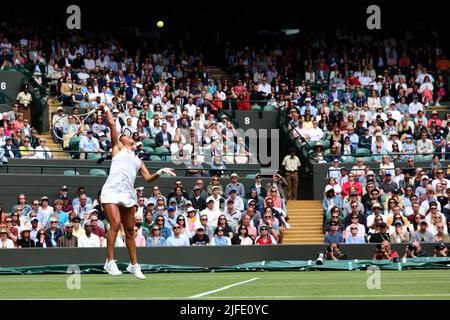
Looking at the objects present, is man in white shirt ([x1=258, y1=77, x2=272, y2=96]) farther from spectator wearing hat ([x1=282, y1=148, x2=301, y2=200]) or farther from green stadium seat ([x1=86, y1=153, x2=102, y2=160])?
green stadium seat ([x1=86, y1=153, x2=102, y2=160])

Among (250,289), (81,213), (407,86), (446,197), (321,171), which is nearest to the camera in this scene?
(250,289)

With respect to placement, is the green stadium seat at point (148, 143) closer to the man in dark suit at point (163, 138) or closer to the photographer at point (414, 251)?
→ the man in dark suit at point (163, 138)

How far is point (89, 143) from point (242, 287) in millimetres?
13045

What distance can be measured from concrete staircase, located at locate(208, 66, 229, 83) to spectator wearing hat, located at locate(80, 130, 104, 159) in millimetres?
8716

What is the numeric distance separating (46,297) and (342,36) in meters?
25.9

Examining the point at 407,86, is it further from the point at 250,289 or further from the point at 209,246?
the point at 250,289

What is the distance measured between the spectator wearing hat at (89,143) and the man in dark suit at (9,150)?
63.1 inches

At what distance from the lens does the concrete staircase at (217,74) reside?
34.2 meters

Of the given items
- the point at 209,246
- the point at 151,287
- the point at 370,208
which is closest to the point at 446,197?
the point at 370,208

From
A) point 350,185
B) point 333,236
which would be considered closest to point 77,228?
point 333,236

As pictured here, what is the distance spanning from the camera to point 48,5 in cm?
3547

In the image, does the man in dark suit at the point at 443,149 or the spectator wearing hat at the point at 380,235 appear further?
the man in dark suit at the point at 443,149

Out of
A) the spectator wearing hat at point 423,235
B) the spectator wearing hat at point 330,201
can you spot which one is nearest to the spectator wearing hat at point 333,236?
the spectator wearing hat at point 423,235

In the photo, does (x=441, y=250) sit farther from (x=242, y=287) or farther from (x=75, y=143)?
(x=75, y=143)
